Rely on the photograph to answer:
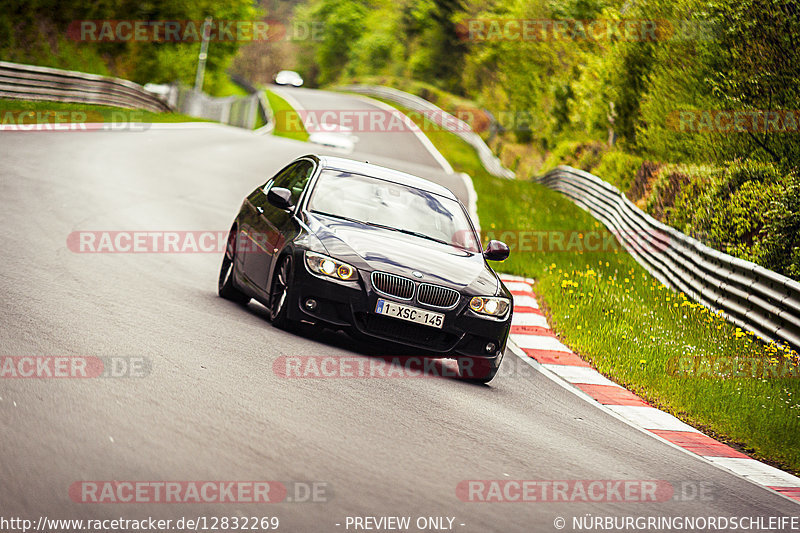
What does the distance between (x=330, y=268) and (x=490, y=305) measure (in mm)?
1367

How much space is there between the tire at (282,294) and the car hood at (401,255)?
0.38 m

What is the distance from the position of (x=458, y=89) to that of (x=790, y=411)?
70.5 metres

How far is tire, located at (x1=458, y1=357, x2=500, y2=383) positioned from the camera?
8.54 meters

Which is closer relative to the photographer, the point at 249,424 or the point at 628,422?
the point at 249,424

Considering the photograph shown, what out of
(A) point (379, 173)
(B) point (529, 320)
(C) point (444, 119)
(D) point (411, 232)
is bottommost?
(B) point (529, 320)

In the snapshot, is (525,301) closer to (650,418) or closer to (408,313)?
(650,418)

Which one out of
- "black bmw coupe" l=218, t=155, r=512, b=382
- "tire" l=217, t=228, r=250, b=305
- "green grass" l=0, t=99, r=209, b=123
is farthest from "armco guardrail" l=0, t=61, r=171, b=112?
"black bmw coupe" l=218, t=155, r=512, b=382

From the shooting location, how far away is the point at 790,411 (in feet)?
30.3

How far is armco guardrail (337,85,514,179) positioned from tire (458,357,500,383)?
3325cm

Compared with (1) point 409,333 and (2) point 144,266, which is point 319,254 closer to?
(1) point 409,333

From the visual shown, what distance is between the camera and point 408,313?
8.07 m

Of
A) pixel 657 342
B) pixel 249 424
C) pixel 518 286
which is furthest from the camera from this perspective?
pixel 518 286

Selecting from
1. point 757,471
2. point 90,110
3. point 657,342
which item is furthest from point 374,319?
point 90,110

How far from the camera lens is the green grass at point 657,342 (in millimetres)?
8836
